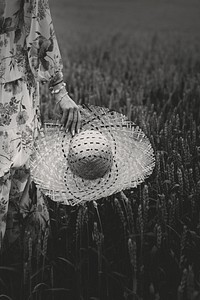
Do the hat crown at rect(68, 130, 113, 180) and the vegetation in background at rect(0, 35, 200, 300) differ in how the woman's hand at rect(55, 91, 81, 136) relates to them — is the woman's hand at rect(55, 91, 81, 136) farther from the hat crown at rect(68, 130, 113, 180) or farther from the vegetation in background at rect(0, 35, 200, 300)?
the vegetation in background at rect(0, 35, 200, 300)

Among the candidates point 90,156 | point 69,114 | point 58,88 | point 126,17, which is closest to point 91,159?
point 90,156

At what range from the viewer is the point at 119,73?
504cm

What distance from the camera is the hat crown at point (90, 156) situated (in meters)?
1.91

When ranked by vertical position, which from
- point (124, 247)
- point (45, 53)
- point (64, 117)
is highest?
point (45, 53)

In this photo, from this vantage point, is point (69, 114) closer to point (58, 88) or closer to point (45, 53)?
point (58, 88)

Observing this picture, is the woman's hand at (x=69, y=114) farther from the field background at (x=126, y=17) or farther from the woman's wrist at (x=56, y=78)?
the field background at (x=126, y=17)

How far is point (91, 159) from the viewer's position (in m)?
1.91

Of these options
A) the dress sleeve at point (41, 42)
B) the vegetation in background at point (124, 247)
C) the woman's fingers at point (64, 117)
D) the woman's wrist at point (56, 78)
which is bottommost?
the vegetation in background at point (124, 247)

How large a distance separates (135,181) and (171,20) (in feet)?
31.0

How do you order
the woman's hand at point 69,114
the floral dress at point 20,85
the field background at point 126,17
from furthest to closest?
the field background at point 126,17
the woman's hand at point 69,114
the floral dress at point 20,85

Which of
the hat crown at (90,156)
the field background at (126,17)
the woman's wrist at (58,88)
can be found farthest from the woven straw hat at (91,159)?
the field background at (126,17)

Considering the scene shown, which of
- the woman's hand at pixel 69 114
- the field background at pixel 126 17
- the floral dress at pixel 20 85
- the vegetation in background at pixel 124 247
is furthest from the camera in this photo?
the field background at pixel 126 17

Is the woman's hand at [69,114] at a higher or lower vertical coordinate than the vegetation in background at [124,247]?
higher

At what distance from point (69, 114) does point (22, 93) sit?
22 cm
